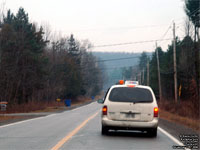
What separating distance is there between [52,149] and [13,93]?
43.4 meters

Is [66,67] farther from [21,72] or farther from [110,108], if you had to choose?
[110,108]

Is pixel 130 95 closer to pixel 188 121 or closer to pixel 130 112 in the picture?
pixel 130 112

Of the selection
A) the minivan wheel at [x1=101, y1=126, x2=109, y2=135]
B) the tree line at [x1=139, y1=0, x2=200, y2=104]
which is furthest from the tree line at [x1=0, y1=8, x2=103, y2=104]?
the minivan wheel at [x1=101, y1=126, x2=109, y2=135]

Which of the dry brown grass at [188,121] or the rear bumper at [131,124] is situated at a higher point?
the rear bumper at [131,124]

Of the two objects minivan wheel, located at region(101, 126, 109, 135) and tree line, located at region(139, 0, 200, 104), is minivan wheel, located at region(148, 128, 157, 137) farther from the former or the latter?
tree line, located at region(139, 0, 200, 104)

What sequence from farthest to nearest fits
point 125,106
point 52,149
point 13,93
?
point 13,93 < point 125,106 < point 52,149

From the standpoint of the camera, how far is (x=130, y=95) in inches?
548

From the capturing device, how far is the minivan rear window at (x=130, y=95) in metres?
13.9

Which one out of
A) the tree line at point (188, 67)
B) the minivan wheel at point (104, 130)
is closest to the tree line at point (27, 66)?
the tree line at point (188, 67)

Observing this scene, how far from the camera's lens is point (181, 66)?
6366cm

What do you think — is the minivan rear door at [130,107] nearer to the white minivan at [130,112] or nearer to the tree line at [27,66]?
the white minivan at [130,112]

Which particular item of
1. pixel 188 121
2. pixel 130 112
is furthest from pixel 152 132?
pixel 188 121

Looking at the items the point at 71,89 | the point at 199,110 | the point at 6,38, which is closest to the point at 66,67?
the point at 71,89

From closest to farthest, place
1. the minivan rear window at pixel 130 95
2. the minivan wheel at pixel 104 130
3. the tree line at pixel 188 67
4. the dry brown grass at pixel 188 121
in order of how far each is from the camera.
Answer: the minivan rear window at pixel 130 95
the minivan wheel at pixel 104 130
the dry brown grass at pixel 188 121
the tree line at pixel 188 67
